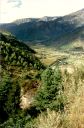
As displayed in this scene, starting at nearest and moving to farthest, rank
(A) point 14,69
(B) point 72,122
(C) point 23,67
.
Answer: (B) point 72,122 → (A) point 14,69 → (C) point 23,67

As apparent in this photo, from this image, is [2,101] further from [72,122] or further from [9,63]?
[72,122]

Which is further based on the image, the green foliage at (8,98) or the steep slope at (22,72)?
the steep slope at (22,72)

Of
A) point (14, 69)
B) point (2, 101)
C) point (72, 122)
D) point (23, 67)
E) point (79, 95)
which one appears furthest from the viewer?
point (23, 67)

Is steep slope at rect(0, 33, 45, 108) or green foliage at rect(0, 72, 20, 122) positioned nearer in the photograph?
green foliage at rect(0, 72, 20, 122)

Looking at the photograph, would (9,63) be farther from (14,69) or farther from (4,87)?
(4,87)

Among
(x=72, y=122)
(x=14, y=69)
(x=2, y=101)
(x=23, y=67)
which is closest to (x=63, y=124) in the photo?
(x=72, y=122)

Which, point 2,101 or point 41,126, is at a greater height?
point 41,126

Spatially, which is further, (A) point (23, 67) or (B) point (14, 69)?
(A) point (23, 67)

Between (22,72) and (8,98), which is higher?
(22,72)

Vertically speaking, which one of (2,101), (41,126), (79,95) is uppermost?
(79,95)

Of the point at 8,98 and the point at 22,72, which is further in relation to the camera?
the point at 22,72
